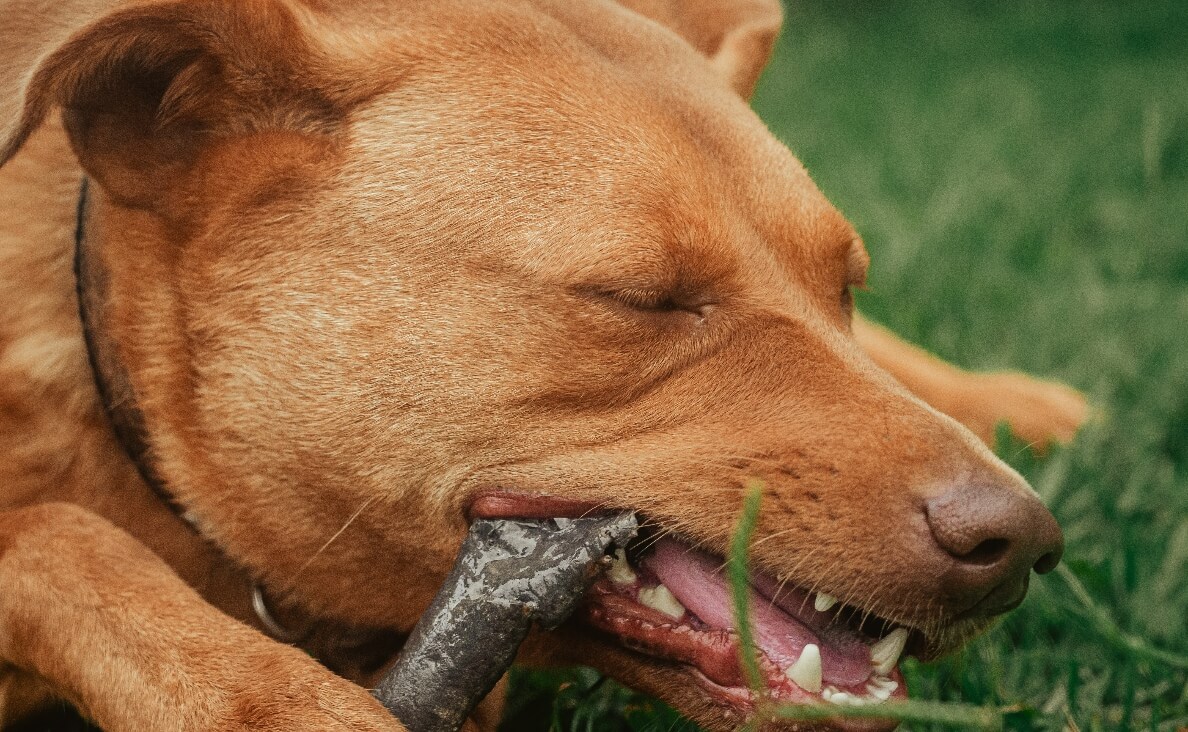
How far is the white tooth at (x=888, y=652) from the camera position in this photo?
247cm

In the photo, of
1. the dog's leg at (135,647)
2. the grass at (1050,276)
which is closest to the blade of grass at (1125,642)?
the grass at (1050,276)

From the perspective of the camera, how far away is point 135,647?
2.39 m

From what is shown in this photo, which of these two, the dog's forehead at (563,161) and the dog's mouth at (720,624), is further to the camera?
the dog's forehead at (563,161)

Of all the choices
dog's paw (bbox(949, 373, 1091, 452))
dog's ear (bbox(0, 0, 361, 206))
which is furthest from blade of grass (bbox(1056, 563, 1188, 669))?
dog's ear (bbox(0, 0, 361, 206))

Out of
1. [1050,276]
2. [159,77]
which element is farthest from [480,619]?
[1050,276]

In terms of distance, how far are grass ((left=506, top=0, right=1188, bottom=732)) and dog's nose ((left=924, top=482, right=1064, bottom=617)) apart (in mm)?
186

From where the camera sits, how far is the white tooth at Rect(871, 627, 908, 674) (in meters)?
2.47

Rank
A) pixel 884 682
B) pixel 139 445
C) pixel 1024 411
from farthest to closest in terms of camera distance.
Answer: pixel 1024 411, pixel 139 445, pixel 884 682

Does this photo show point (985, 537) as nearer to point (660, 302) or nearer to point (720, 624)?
point (720, 624)

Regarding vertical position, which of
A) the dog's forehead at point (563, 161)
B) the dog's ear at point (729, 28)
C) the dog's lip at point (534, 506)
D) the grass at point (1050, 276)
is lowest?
the grass at point (1050, 276)

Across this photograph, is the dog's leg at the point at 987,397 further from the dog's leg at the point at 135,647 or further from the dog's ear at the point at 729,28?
the dog's leg at the point at 135,647

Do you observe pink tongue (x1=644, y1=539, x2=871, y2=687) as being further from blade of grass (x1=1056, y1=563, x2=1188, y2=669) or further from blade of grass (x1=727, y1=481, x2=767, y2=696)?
blade of grass (x1=1056, y1=563, x2=1188, y2=669)

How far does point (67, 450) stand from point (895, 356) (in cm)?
276

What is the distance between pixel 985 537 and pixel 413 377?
1100 millimetres
